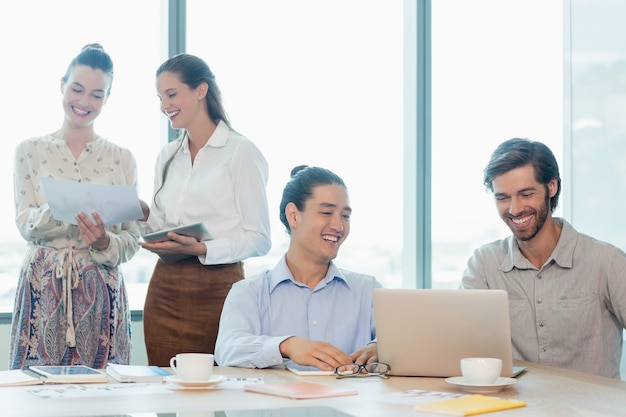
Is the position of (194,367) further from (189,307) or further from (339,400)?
(189,307)

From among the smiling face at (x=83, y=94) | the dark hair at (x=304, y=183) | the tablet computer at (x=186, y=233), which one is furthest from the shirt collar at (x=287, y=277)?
the smiling face at (x=83, y=94)

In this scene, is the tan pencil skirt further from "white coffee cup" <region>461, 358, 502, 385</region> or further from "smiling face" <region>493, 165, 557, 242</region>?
"white coffee cup" <region>461, 358, 502, 385</region>

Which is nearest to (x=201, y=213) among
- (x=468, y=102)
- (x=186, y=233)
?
(x=186, y=233)

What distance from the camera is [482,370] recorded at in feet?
5.95

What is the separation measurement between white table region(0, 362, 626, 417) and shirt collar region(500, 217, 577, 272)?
65cm

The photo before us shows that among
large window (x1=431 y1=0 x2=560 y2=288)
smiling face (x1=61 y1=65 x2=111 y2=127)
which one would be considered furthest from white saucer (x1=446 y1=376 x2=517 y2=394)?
large window (x1=431 y1=0 x2=560 y2=288)

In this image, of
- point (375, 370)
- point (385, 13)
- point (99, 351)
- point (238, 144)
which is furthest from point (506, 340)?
point (385, 13)

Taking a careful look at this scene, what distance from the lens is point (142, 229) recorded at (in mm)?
3252

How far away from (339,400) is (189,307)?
4.67ft

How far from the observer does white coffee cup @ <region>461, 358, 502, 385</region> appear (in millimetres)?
1812

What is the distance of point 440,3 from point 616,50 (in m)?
1.19

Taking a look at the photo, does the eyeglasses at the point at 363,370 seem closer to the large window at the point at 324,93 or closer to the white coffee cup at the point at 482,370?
the white coffee cup at the point at 482,370

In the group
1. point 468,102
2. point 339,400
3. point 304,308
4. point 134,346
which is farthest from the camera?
point 468,102

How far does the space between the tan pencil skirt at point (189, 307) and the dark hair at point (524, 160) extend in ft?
3.30
